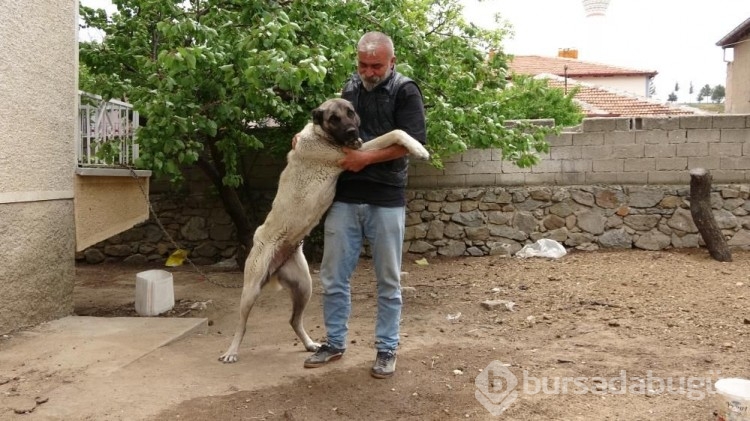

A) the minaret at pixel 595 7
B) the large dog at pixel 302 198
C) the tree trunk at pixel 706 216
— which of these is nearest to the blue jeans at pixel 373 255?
the large dog at pixel 302 198

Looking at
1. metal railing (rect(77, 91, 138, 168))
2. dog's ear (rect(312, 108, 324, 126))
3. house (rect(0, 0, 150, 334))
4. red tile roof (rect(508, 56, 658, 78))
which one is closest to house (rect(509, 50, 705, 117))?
red tile roof (rect(508, 56, 658, 78))

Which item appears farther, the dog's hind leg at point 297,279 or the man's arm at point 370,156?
the dog's hind leg at point 297,279

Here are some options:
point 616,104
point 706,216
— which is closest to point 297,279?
point 706,216

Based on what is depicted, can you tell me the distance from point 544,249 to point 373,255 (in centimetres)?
526

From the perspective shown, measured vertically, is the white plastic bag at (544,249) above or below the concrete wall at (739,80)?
below

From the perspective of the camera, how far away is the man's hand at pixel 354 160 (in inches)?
140

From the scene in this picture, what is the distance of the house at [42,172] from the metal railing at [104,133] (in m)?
0.09

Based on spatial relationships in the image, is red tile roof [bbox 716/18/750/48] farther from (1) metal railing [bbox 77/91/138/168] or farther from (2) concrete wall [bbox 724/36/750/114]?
(1) metal railing [bbox 77/91/138/168]

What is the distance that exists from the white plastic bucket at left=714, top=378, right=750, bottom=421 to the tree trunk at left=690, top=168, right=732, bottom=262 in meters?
5.48

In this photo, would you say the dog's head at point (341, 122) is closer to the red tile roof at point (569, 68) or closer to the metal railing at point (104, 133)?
the metal railing at point (104, 133)

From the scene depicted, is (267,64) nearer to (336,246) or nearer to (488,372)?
(336,246)

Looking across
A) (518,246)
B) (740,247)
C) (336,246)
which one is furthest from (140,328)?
(740,247)

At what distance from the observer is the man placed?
3611 millimetres

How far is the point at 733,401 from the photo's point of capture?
2.72 m
